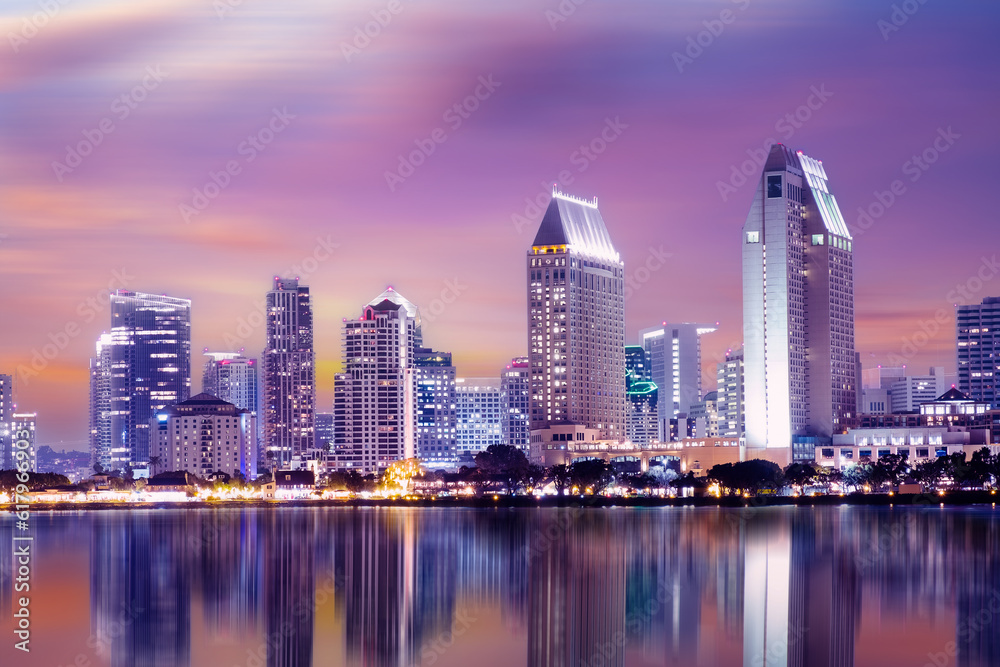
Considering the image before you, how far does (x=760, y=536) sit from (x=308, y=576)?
136 feet

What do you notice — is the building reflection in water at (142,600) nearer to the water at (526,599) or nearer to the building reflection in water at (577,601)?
the water at (526,599)

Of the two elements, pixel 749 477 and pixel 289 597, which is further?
pixel 749 477

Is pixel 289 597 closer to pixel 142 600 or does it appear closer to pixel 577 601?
pixel 142 600

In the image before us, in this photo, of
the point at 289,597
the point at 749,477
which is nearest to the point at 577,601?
the point at 289,597

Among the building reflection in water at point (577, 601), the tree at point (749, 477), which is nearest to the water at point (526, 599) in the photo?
the building reflection in water at point (577, 601)

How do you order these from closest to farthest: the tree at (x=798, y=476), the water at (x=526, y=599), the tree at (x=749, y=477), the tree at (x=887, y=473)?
the water at (x=526, y=599) → the tree at (x=749, y=477) → the tree at (x=887, y=473) → the tree at (x=798, y=476)

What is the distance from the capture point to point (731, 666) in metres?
46.7

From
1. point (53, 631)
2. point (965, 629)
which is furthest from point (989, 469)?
point (53, 631)

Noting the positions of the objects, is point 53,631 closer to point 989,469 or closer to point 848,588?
point 848,588

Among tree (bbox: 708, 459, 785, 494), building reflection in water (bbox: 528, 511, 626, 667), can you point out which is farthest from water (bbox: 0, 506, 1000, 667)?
tree (bbox: 708, 459, 785, 494)

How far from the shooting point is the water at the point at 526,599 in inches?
1972

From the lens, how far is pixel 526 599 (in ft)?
214

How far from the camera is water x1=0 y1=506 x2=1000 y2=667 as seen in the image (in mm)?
50094

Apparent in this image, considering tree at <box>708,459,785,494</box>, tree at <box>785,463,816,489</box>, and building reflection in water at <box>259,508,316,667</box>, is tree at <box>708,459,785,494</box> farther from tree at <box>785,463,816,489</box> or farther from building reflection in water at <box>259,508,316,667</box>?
building reflection in water at <box>259,508,316,667</box>
